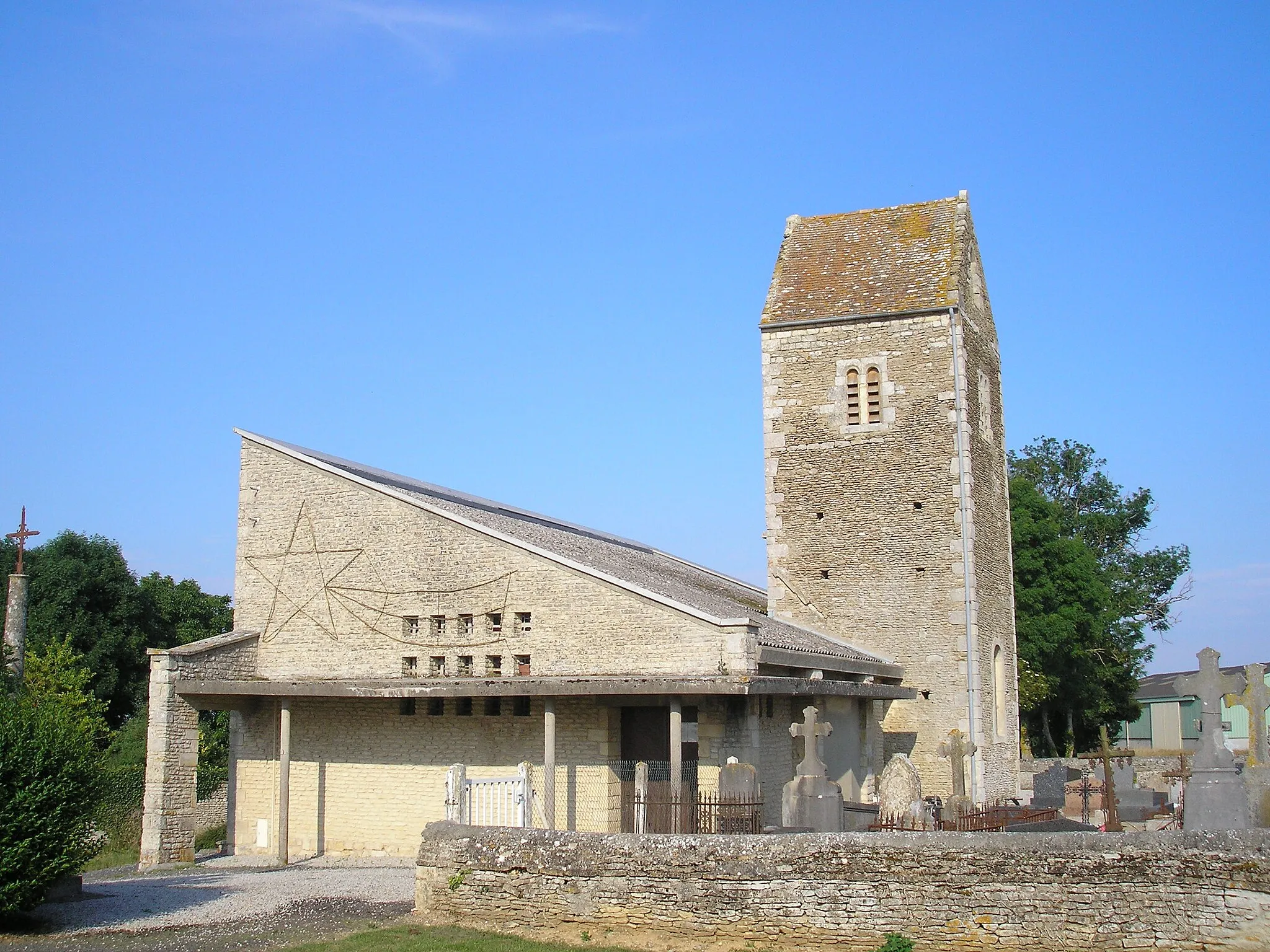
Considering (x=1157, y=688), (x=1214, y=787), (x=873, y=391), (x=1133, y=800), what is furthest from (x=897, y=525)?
(x=1157, y=688)

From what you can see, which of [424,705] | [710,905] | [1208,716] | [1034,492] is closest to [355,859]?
[424,705]

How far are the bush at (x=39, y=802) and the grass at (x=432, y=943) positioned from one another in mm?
3406

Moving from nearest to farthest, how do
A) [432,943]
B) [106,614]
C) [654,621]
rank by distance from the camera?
[432,943], [654,621], [106,614]

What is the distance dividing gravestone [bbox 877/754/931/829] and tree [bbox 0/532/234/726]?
28403 millimetres

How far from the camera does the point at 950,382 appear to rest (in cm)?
2403

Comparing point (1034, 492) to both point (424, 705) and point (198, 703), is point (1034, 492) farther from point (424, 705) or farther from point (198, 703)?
point (198, 703)

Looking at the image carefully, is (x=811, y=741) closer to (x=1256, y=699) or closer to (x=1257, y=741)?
(x=1256, y=699)

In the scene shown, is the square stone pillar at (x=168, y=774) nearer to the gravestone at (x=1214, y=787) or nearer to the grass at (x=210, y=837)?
the grass at (x=210, y=837)

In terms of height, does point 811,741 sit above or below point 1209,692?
below

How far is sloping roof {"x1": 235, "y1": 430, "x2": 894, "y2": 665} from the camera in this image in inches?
784

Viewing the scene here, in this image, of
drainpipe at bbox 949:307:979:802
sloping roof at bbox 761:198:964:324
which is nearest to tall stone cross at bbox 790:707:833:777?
drainpipe at bbox 949:307:979:802

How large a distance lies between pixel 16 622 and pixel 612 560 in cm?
2072

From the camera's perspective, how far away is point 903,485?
24.0m

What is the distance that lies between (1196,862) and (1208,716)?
553 cm
